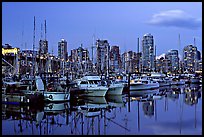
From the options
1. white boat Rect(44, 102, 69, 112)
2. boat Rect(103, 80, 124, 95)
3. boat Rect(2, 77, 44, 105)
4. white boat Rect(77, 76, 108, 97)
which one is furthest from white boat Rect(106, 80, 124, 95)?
boat Rect(2, 77, 44, 105)

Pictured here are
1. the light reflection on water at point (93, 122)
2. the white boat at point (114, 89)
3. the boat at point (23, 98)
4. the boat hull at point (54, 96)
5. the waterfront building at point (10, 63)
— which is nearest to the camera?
the light reflection on water at point (93, 122)

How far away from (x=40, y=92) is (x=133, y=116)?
35.5 feet

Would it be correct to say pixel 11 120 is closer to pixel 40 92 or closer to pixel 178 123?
pixel 40 92

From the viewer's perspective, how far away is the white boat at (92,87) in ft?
117

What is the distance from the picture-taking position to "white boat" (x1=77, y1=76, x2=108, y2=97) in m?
35.6

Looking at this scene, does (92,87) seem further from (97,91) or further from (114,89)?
(114,89)

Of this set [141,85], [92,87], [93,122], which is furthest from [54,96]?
[141,85]

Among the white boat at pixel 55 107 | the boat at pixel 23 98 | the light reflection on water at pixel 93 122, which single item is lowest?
the light reflection on water at pixel 93 122

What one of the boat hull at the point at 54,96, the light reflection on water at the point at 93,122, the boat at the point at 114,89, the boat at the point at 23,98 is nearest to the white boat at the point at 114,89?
the boat at the point at 114,89

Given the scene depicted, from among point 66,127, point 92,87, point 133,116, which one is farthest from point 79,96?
point 66,127

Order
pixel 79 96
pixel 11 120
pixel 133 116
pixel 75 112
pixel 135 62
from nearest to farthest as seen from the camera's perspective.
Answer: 1. pixel 11 120
2. pixel 133 116
3. pixel 75 112
4. pixel 79 96
5. pixel 135 62

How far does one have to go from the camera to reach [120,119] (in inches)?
816

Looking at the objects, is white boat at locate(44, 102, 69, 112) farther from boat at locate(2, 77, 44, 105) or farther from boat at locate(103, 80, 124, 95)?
boat at locate(103, 80, 124, 95)

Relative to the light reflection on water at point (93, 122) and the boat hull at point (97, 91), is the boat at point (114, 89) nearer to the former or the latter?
the boat hull at point (97, 91)
